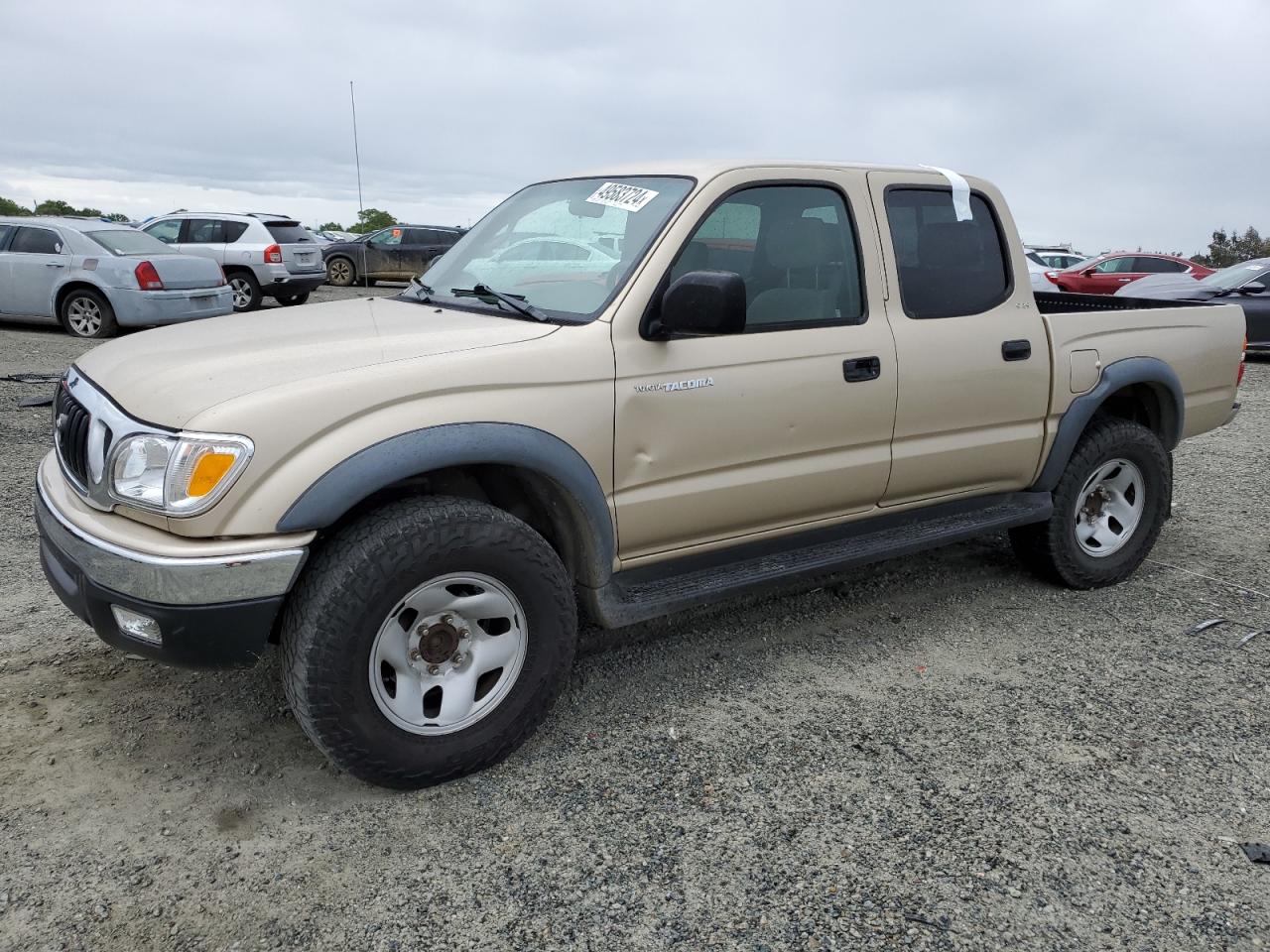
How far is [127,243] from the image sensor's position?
1204 centimetres

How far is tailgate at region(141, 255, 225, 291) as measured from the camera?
456 inches

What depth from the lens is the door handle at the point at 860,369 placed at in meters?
3.63

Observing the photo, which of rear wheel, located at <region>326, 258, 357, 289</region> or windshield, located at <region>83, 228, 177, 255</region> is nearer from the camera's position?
windshield, located at <region>83, 228, 177, 255</region>

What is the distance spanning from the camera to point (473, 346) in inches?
119

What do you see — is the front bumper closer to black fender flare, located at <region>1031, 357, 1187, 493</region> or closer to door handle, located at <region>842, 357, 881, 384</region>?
door handle, located at <region>842, 357, 881, 384</region>

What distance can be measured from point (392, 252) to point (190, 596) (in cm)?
1967

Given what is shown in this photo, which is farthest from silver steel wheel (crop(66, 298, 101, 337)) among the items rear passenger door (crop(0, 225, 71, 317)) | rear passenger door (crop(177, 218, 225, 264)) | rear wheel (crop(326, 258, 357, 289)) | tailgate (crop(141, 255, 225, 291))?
rear wheel (crop(326, 258, 357, 289))

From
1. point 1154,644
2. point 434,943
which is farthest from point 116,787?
point 1154,644

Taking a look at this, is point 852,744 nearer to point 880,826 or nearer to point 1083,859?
point 880,826

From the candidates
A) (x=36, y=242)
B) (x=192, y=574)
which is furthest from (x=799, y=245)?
(x=36, y=242)

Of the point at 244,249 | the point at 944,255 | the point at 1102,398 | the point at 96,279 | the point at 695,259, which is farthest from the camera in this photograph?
the point at 244,249

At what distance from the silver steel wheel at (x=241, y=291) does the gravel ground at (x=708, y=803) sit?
11.9 m

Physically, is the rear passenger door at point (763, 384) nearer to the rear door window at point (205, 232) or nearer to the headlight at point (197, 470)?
the headlight at point (197, 470)

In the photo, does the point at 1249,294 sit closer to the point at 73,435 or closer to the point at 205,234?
the point at 73,435
